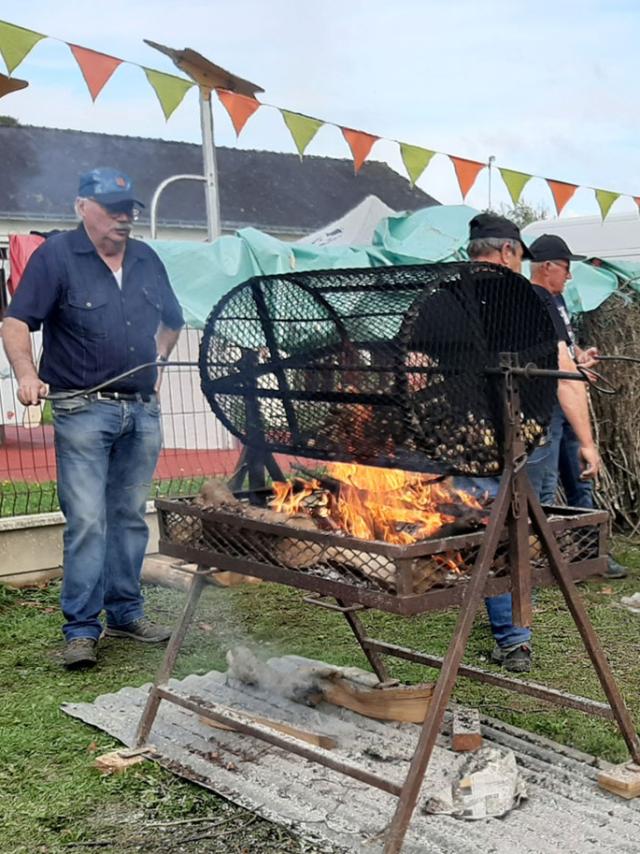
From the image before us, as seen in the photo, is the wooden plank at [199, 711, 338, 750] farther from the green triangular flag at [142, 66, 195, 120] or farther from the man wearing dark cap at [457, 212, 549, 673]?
the green triangular flag at [142, 66, 195, 120]

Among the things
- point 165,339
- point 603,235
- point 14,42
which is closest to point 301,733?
point 165,339

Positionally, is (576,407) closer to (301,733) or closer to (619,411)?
(301,733)

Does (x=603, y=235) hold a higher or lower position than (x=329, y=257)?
higher

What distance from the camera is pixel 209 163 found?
820 cm

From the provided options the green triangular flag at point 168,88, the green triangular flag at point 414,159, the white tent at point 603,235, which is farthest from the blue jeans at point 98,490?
the white tent at point 603,235

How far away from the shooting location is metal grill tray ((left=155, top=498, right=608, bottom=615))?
278 centimetres

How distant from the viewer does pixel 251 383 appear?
147 inches

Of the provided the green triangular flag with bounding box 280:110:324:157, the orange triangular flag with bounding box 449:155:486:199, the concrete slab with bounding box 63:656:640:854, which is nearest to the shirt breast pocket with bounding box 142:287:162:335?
the concrete slab with bounding box 63:656:640:854

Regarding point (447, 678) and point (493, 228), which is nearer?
point (447, 678)

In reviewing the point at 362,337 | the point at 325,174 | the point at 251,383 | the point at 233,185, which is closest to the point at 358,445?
the point at 362,337

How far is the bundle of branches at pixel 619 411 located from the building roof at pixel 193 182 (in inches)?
596

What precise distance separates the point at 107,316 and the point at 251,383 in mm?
1350

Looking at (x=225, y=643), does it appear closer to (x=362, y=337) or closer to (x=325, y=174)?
(x=362, y=337)

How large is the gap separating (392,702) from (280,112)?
15.6 feet
